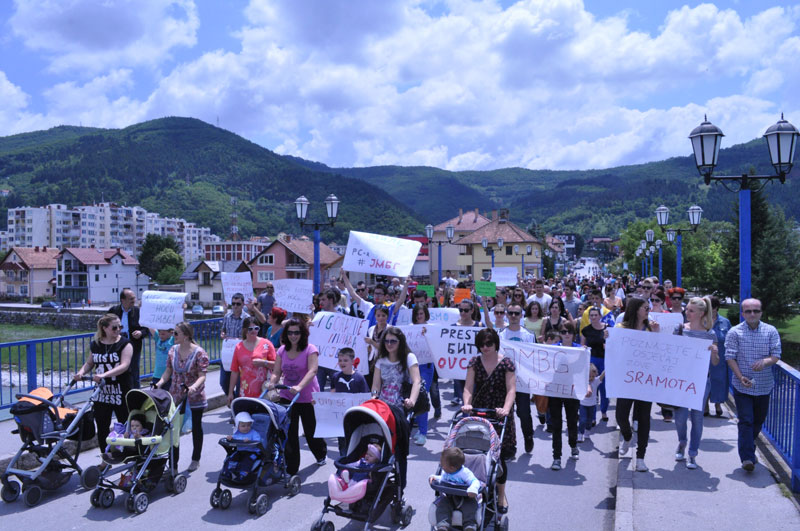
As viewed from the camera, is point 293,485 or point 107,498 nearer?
point 107,498

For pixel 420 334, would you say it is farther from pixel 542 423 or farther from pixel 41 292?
pixel 41 292

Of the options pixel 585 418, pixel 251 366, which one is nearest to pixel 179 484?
pixel 251 366

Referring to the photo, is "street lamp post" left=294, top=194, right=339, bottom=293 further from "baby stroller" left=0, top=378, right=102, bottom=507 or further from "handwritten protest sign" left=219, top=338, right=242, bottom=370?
"baby stroller" left=0, top=378, right=102, bottom=507

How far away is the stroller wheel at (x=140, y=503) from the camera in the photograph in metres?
6.60

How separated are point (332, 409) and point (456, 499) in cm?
Answer: 253

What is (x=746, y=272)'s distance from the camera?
30.8ft

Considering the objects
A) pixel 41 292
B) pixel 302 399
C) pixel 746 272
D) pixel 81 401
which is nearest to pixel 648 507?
pixel 302 399

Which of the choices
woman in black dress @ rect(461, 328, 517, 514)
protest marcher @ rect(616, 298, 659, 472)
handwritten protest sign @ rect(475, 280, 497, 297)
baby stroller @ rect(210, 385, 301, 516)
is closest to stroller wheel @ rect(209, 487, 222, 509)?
baby stroller @ rect(210, 385, 301, 516)

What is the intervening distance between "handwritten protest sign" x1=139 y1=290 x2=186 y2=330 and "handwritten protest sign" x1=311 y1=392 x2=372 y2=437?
392 centimetres

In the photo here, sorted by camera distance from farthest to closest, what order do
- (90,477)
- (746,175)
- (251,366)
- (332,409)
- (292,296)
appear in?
(292,296) < (746,175) < (251,366) < (332,409) < (90,477)

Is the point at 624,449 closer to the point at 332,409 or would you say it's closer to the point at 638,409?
the point at 638,409

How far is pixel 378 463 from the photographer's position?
19.4 feet

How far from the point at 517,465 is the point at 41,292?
125378 millimetres

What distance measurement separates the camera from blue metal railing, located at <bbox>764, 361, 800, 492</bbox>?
6.56 m
